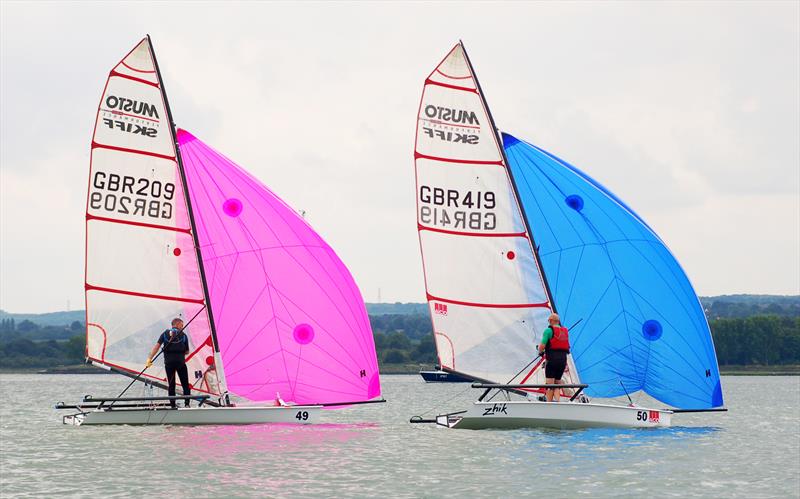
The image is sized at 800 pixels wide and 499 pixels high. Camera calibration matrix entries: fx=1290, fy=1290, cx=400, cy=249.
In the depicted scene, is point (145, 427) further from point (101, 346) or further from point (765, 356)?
point (765, 356)

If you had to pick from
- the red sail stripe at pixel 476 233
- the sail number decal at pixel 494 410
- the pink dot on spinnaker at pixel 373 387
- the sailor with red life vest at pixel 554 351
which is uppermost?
the red sail stripe at pixel 476 233

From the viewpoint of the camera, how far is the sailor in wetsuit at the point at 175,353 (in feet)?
81.8

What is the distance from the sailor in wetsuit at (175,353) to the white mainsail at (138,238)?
0.83m

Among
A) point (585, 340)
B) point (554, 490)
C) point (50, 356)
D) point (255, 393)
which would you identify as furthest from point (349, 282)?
point (50, 356)

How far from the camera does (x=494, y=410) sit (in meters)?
23.3

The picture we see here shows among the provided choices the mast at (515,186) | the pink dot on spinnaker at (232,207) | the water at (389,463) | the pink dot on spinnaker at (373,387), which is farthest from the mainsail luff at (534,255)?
the pink dot on spinnaker at (232,207)

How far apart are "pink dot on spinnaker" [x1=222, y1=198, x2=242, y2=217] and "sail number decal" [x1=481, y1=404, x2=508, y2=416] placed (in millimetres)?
6781

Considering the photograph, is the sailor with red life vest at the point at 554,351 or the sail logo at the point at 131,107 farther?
the sail logo at the point at 131,107

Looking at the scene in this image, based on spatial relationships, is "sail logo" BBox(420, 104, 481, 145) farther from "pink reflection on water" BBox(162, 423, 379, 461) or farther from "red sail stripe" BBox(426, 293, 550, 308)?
"pink reflection on water" BBox(162, 423, 379, 461)

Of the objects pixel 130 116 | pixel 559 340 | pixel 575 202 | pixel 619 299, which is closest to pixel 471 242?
pixel 575 202

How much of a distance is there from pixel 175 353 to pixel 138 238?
8.47ft

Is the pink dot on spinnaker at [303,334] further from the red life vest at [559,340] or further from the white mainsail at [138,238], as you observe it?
the red life vest at [559,340]

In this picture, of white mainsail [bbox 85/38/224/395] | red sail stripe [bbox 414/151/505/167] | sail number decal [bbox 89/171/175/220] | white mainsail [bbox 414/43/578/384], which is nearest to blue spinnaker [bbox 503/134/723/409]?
white mainsail [bbox 414/43/578/384]

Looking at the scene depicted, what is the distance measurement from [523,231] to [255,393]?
6.36 metres
